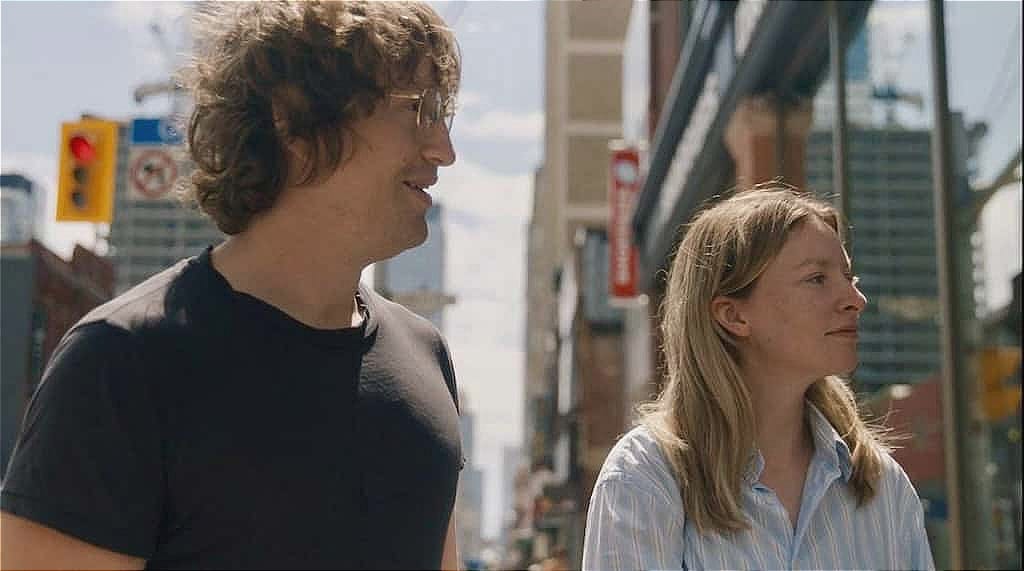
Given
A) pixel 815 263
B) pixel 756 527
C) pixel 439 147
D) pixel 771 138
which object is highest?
pixel 771 138

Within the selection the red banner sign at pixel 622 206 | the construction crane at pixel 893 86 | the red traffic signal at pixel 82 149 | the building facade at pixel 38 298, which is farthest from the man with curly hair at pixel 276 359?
the red banner sign at pixel 622 206

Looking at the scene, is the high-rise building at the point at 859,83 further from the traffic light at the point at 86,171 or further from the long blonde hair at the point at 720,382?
the traffic light at the point at 86,171

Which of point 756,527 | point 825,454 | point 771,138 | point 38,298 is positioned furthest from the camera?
point 38,298

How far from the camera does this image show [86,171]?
36.8 ft

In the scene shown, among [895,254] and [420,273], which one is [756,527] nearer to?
[420,273]

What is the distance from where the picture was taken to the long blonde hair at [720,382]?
2527mm

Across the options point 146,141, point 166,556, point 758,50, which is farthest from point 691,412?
point 146,141

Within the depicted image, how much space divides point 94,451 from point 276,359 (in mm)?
276

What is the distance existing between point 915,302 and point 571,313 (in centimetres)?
4508

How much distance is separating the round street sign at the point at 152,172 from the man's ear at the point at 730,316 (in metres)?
8.04

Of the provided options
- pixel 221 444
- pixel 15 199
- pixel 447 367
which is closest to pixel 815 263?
pixel 447 367

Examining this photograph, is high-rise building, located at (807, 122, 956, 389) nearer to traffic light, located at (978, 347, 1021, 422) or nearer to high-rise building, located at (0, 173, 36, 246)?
traffic light, located at (978, 347, 1021, 422)

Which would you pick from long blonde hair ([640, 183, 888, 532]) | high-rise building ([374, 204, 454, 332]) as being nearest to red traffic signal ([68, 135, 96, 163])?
high-rise building ([374, 204, 454, 332])

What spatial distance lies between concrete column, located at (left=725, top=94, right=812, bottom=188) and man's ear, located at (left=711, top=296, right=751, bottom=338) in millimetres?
7067
